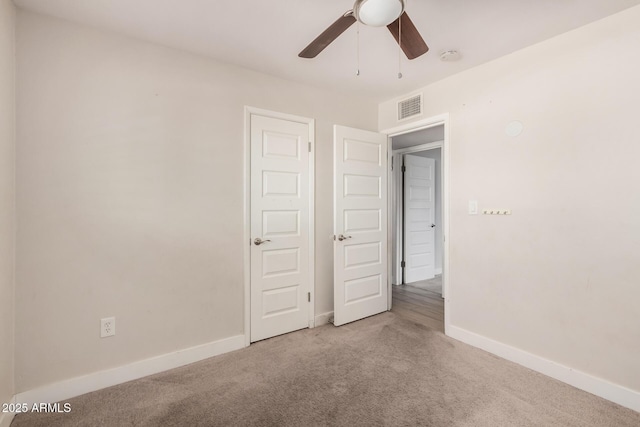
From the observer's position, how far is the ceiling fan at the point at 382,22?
1.32 metres

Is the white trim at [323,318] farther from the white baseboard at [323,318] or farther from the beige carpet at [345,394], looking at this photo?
the beige carpet at [345,394]

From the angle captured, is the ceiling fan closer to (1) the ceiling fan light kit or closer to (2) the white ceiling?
(1) the ceiling fan light kit

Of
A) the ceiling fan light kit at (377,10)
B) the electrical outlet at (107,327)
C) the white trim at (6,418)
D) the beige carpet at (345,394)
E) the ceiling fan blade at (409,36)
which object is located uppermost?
the ceiling fan blade at (409,36)

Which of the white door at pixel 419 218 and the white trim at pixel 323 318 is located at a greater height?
the white door at pixel 419 218

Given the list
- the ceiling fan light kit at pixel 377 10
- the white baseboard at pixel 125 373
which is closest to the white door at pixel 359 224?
the white baseboard at pixel 125 373

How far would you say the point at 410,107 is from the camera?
3150 millimetres

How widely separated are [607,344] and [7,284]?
378 centimetres

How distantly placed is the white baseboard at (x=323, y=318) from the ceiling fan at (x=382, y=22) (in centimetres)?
244

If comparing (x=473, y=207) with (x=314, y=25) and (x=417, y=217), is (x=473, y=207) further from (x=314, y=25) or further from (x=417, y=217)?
(x=417, y=217)

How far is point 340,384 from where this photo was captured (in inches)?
78.9

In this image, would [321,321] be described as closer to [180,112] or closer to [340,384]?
[340,384]

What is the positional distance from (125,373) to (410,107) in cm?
352

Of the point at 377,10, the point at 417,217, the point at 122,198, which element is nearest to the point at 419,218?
the point at 417,217

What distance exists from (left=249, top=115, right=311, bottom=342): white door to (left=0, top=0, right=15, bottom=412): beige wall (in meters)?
1.54
